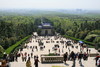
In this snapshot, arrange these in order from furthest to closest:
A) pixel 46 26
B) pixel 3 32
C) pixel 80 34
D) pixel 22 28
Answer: pixel 46 26 → pixel 22 28 → pixel 80 34 → pixel 3 32

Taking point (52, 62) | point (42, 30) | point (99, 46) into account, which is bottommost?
point (42, 30)

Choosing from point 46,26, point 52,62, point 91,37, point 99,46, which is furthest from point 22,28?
point 52,62

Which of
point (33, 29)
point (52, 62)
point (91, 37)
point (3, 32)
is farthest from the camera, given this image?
point (33, 29)

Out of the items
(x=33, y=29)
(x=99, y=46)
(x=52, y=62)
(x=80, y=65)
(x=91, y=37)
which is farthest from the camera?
(x=33, y=29)

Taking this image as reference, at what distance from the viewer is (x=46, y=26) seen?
103 metres

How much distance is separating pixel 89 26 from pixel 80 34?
16474mm

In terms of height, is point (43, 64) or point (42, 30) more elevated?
point (43, 64)

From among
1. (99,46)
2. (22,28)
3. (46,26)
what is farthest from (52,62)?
(46,26)

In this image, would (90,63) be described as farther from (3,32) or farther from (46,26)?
(46,26)

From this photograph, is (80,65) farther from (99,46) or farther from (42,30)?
(42,30)

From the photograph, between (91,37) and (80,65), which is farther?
(91,37)

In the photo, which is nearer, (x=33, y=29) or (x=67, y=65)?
(x=67, y=65)

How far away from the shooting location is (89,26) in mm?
84062

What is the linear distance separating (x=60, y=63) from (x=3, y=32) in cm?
4643
